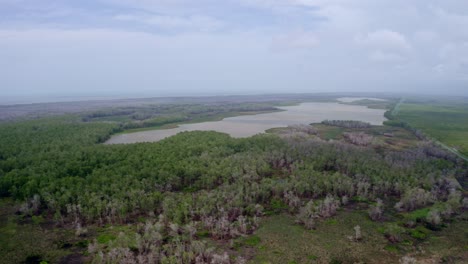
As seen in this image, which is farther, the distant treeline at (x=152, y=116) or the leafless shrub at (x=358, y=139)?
the distant treeline at (x=152, y=116)

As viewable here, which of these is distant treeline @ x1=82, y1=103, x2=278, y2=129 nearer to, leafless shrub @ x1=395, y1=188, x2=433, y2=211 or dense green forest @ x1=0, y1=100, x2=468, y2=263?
dense green forest @ x1=0, y1=100, x2=468, y2=263

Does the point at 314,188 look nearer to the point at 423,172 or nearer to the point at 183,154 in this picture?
the point at 423,172

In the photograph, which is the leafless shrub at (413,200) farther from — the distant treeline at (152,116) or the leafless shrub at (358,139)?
the distant treeline at (152,116)

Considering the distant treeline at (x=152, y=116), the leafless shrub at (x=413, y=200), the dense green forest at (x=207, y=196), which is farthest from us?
the distant treeline at (x=152, y=116)

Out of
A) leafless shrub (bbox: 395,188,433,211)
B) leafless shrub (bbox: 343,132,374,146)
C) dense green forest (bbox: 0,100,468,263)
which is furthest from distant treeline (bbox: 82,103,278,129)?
leafless shrub (bbox: 395,188,433,211)

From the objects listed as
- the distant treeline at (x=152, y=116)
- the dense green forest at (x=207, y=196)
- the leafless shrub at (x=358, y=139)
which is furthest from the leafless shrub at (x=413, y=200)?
the distant treeline at (x=152, y=116)

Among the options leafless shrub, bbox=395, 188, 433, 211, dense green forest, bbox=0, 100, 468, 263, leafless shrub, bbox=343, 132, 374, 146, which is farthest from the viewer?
leafless shrub, bbox=343, 132, 374, 146

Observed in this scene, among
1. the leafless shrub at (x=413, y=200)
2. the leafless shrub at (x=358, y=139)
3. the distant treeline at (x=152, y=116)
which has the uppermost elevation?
the distant treeline at (x=152, y=116)

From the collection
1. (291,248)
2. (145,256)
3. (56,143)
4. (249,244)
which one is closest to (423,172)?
(291,248)

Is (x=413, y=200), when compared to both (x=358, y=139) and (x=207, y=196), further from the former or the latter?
(x=358, y=139)
